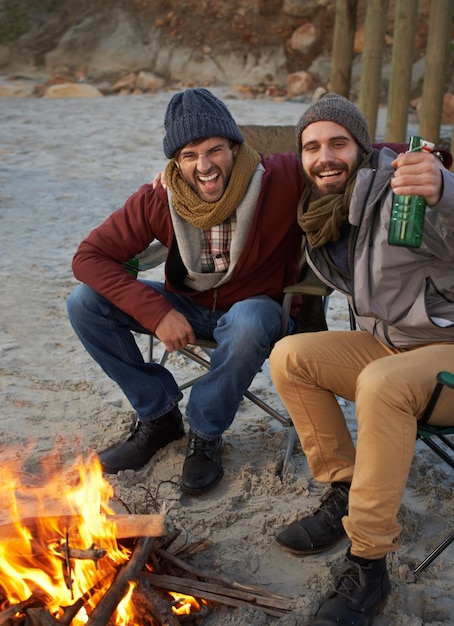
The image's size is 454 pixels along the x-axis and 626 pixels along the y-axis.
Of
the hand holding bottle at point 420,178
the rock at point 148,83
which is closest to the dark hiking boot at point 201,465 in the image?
the hand holding bottle at point 420,178

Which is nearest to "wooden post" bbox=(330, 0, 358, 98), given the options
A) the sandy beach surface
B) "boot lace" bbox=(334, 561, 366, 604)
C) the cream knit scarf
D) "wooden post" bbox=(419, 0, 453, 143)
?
"wooden post" bbox=(419, 0, 453, 143)

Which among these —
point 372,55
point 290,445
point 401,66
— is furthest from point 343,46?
point 290,445

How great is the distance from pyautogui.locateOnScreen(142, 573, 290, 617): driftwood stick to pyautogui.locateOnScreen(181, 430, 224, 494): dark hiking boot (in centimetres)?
76

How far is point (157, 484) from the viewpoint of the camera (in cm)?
339

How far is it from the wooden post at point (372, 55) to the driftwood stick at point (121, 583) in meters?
6.30

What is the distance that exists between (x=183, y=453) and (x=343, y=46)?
6.15 metres

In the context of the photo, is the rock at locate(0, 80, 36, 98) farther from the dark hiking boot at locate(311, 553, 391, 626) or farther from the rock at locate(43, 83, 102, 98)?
the dark hiking boot at locate(311, 553, 391, 626)

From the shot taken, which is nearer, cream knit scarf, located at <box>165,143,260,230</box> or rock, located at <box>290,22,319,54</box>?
cream knit scarf, located at <box>165,143,260,230</box>

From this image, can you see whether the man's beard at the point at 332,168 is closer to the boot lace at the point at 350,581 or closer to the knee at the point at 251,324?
the knee at the point at 251,324

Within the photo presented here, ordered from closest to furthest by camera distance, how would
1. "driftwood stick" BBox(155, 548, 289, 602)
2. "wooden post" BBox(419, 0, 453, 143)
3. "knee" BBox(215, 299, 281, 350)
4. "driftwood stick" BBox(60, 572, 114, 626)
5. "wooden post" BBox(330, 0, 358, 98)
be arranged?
"driftwood stick" BBox(60, 572, 114, 626) < "driftwood stick" BBox(155, 548, 289, 602) < "knee" BBox(215, 299, 281, 350) < "wooden post" BBox(419, 0, 453, 143) < "wooden post" BBox(330, 0, 358, 98)

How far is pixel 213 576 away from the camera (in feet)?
8.56

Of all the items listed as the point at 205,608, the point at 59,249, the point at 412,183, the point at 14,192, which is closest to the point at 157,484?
the point at 205,608

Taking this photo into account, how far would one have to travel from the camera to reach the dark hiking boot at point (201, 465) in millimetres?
3318

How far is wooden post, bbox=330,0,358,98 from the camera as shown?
8.40 metres
